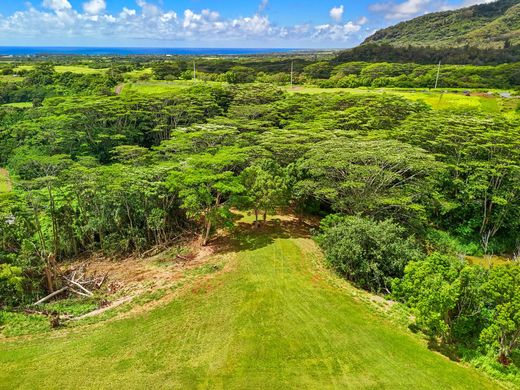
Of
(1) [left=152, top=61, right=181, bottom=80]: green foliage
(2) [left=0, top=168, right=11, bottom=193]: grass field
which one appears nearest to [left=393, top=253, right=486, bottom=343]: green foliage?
(2) [left=0, top=168, right=11, bottom=193]: grass field

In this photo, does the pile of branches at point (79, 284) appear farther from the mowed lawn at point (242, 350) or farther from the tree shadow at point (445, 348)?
the tree shadow at point (445, 348)

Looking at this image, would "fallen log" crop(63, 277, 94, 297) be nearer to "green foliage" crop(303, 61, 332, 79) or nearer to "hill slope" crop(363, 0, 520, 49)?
"green foliage" crop(303, 61, 332, 79)

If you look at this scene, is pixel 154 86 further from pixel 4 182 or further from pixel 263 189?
pixel 263 189

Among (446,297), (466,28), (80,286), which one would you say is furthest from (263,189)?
(466,28)

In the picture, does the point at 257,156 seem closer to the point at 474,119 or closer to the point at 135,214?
the point at 135,214

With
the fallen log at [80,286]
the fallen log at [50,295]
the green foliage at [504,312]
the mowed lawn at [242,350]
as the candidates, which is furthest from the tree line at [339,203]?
the mowed lawn at [242,350]

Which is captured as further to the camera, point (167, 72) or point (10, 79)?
point (10, 79)
